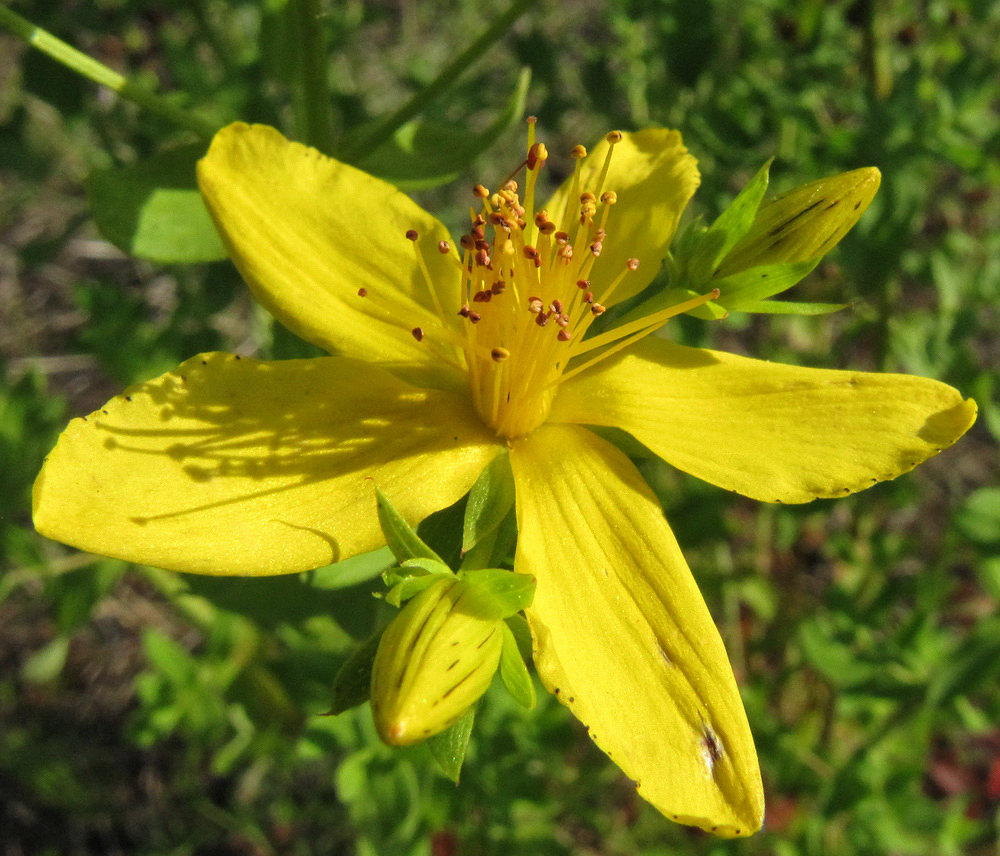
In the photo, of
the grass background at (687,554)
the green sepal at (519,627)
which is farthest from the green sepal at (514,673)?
the grass background at (687,554)

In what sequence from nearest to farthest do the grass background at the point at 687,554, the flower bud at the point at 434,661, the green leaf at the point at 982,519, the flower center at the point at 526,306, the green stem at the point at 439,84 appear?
1. the flower bud at the point at 434,661
2. the flower center at the point at 526,306
3. the green stem at the point at 439,84
4. the green leaf at the point at 982,519
5. the grass background at the point at 687,554

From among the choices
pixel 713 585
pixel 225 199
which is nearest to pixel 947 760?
pixel 713 585

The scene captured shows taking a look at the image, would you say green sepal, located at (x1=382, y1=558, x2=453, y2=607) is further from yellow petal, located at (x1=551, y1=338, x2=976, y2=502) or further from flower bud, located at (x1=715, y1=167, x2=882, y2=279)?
flower bud, located at (x1=715, y1=167, x2=882, y2=279)

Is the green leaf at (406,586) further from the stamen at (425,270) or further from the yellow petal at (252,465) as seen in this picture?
the stamen at (425,270)

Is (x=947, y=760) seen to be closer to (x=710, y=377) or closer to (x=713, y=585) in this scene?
(x=713, y=585)

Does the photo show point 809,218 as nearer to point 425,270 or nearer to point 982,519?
point 425,270

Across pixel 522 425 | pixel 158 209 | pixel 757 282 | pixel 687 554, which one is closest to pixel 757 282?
pixel 757 282

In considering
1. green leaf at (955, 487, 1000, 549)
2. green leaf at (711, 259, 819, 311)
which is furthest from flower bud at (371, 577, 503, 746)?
green leaf at (955, 487, 1000, 549)
